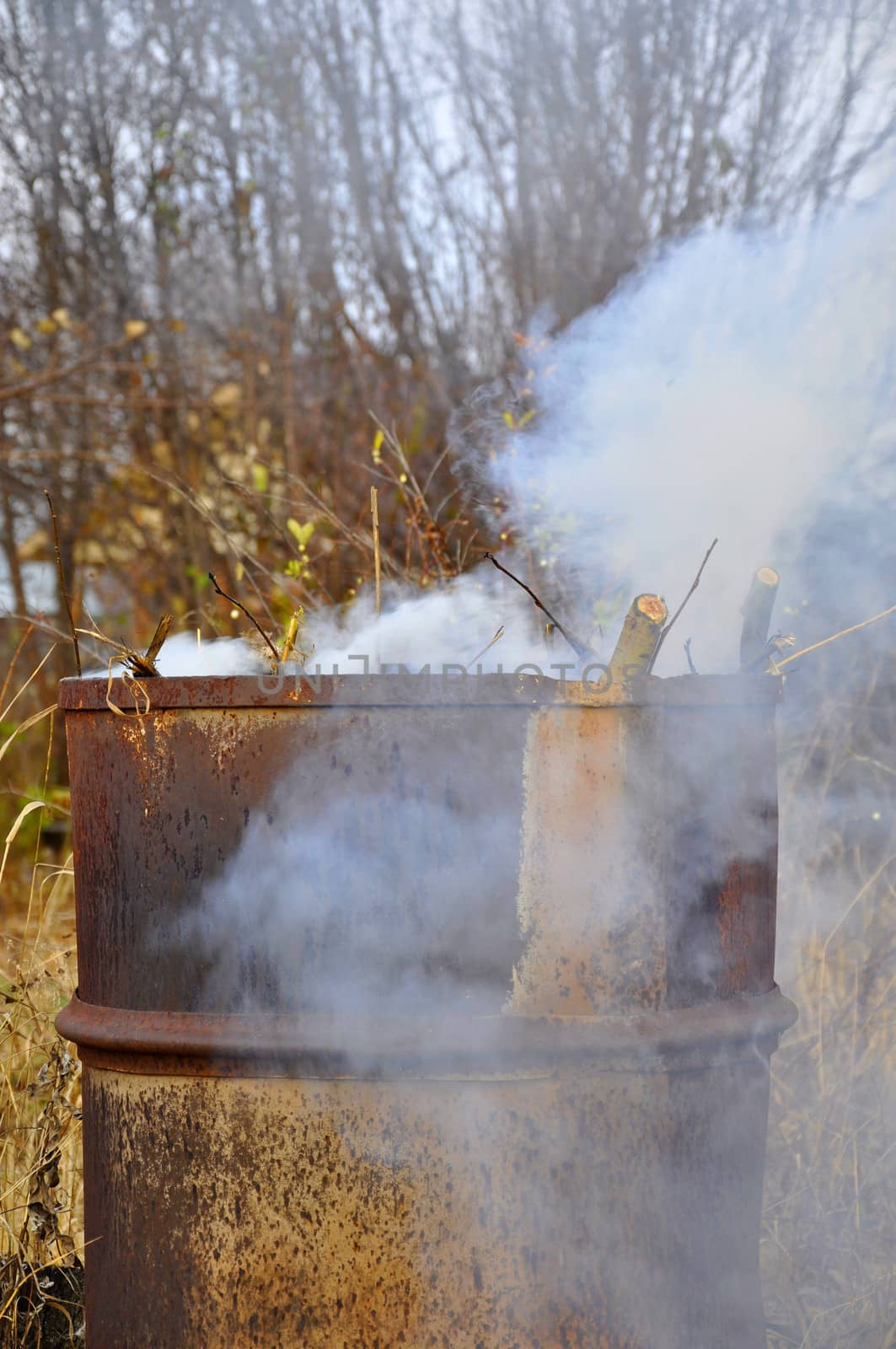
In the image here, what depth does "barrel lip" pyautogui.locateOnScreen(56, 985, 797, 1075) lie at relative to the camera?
1784 millimetres

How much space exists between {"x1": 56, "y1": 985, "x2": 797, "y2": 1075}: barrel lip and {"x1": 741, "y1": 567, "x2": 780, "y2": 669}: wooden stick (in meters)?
0.57

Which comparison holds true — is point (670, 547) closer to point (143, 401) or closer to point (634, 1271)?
point (634, 1271)

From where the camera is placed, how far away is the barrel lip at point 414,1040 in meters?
1.78

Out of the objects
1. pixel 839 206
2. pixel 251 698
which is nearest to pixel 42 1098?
pixel 251 698

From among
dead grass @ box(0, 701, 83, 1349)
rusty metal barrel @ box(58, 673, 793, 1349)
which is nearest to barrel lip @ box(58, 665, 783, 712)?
rusty metal barrel @ box(58, 673, 793, 1349)

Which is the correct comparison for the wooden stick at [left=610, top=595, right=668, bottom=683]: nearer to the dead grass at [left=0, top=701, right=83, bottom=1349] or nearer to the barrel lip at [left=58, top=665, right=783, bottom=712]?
the barrel lip at [left=58, top=665, right=783, bottom=712]

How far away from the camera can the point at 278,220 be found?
24.3 feet

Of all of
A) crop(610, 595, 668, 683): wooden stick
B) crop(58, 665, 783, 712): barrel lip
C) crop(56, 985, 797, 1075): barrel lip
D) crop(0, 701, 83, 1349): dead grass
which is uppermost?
crop(610, 595, 668, 683): wooden stick

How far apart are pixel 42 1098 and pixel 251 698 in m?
1.50

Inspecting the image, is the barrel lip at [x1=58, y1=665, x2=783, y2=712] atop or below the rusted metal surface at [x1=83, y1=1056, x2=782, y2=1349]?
atop

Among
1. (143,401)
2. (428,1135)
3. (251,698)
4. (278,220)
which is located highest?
(278,220)

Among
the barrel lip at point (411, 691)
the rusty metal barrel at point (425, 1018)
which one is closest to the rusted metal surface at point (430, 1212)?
the rusty metal barrel at point (425, 1018)

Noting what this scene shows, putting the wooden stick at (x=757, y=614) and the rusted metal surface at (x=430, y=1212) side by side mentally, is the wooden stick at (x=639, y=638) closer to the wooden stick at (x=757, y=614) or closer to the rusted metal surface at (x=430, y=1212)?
the wooden stick at (x=757, y=614)

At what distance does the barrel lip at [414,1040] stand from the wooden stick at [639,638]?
1.70 feet
